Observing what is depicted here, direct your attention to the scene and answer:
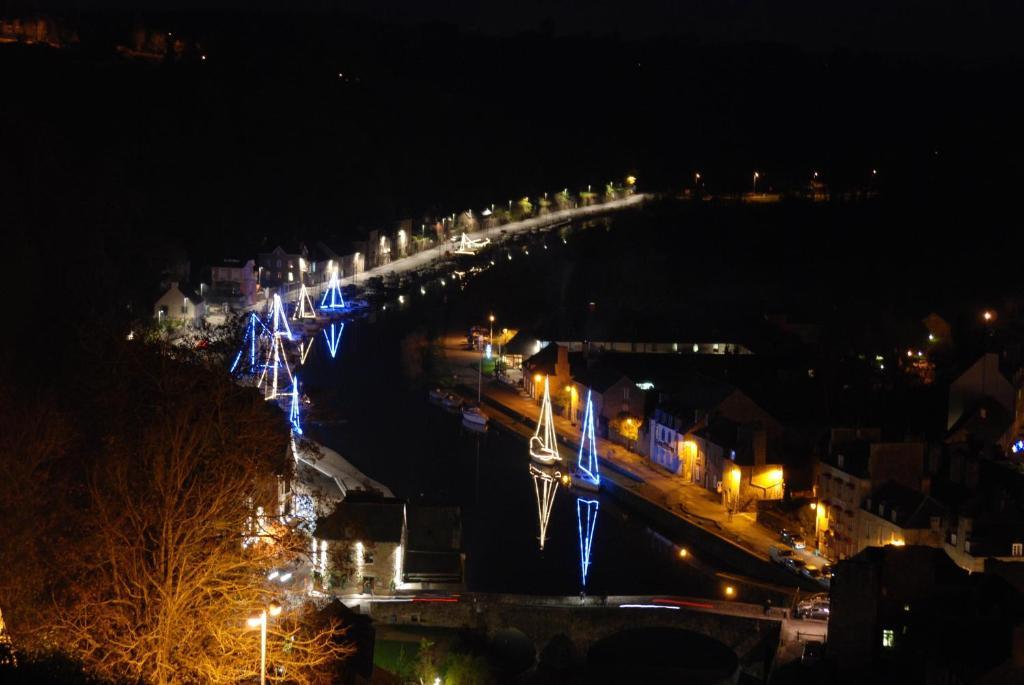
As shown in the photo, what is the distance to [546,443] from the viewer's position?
11.5 meters

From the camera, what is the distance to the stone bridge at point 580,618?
705cm

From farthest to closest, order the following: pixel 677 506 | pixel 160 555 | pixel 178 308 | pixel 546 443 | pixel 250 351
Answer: pixel 178 308, pixel 250 351, pixel 546 443, pixel 677 506, pixel 160 555

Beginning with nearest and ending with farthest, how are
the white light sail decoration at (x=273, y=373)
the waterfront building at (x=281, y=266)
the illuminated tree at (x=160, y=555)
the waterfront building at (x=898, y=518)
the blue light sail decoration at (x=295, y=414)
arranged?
the illuminated tree at (x=160, y=555)
the waterfront building at (x=898, y=518)
the blue light sail decoration at (x=295, y=414)
the white light sail decoration at (x=273, y=373)
the waterfront building at (x=281, y=266)

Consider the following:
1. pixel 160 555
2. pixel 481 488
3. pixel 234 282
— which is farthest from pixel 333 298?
pixel 160 555

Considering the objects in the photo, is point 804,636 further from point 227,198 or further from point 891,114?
point 891,114

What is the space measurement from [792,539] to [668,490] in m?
1.55

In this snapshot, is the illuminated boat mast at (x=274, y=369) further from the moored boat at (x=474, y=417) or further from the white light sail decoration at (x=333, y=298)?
the white light sail decoration at (x=333, y=298)

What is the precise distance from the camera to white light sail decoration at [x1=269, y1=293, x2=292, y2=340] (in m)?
15.0

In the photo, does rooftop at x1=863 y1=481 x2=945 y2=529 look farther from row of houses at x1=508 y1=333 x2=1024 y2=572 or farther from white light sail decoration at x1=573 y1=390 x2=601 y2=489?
white light sail decoration at x1=573 y1=390 x2=601 y2=489

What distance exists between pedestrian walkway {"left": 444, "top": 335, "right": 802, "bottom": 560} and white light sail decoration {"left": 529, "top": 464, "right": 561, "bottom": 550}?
456 mm

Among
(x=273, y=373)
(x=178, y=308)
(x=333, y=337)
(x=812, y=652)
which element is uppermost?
(x=178, y=308)

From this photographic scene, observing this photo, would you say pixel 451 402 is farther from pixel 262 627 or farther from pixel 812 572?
pixel 262 627

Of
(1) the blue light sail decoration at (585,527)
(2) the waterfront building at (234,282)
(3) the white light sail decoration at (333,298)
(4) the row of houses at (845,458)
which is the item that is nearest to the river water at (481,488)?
(1) the blue light sail decoration at (585,527)

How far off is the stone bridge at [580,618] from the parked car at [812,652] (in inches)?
10.4
